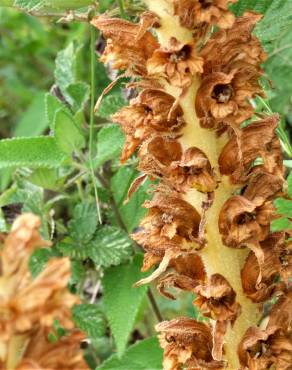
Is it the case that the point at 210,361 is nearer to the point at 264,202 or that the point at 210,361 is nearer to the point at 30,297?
the point at 264,202

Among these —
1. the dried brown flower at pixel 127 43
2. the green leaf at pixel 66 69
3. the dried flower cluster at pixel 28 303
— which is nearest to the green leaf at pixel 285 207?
the dried brown flower at pixel 127 43

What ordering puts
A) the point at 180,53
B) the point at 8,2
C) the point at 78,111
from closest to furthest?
the point at 180,53
the point at 8,2
the point at 78,111

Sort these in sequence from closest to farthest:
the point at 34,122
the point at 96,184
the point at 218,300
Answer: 1. the point at 218,300
2. the point at 96,184
3. the point at 34,122

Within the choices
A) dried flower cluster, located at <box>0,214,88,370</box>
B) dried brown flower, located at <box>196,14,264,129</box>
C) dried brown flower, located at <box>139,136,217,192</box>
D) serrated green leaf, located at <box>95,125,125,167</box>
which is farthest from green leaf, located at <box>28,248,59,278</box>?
dried flower cluster, located at <box>0,214,88,370</box>

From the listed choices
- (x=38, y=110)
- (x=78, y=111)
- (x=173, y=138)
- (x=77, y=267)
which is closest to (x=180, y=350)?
(x=173, y=138)

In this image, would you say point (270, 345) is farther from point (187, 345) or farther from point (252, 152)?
point (252, 152)

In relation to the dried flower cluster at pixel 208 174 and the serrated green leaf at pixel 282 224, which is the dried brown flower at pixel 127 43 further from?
the serrated green leaf at pixel 282 224

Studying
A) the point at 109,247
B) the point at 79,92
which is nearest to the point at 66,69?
the point at 79,92
